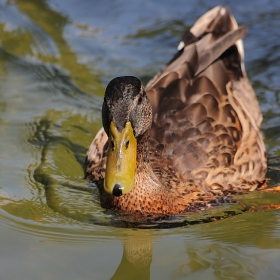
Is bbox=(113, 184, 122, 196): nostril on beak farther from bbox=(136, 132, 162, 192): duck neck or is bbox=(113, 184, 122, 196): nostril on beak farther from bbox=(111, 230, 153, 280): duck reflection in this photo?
bbox=(136, 132, 162, 192): duck neck

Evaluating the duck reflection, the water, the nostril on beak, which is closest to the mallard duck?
the nostril on beak

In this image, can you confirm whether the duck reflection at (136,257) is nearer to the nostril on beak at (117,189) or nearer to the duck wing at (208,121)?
the nostril on beak at (117,189)

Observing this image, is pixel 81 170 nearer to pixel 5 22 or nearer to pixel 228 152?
A: pixel 228 152

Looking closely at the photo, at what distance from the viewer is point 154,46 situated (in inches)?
384

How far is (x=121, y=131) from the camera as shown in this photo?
5039mm

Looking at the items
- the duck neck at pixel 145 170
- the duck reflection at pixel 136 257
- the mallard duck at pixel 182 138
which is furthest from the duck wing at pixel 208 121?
the duck reflection at pixel 136 257

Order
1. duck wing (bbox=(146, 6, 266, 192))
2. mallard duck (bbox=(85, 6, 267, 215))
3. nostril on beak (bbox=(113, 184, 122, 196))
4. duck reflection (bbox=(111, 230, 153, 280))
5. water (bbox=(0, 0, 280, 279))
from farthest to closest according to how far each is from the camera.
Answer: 1. duck wing (bbox=(146, 6, 266, 192))
2. mallard duck (bbox=(85, 6, 267, 215))
3. nostril on beak (bbox=(113, 184, 122, 196))
4. water (bbox=(0, 0, 280, 279))
5. duck reflection (bbox=(111, 230, 153, 280))

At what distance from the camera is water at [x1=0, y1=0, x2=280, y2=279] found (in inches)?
187

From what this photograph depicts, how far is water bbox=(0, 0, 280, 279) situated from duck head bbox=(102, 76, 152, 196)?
0.45 meters

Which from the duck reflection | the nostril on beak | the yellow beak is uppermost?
the yellow beak

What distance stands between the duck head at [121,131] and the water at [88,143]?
45cm

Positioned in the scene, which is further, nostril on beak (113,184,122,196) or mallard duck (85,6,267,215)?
mallard duck (85,6,267,215)

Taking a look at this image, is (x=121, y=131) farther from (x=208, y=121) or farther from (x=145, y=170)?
(x=208, y=121)

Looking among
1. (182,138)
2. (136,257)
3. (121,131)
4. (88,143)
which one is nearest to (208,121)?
(182,138)
